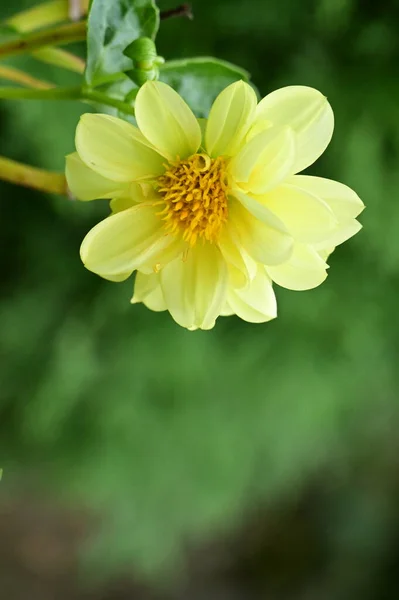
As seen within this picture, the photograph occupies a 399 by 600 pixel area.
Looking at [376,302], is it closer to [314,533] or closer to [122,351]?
→ [122,351]

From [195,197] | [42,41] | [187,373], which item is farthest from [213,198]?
[187,373]

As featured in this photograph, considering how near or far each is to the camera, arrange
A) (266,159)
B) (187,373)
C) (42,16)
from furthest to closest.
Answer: (187,373) → (42,16) → (266,159)

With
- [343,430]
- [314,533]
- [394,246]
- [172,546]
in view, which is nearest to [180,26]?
Result: [394,246]

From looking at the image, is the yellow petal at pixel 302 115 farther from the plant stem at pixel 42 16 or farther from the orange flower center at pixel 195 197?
the plant stem at pixel 42 16

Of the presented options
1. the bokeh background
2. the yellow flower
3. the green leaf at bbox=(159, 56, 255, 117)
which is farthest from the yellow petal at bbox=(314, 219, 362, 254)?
the bokeh background

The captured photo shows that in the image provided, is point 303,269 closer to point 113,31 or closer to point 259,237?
point 259,237
